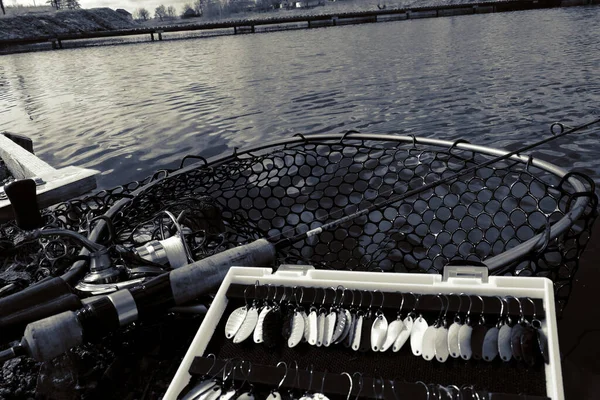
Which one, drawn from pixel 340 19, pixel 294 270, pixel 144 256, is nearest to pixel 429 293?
pixel 294 270

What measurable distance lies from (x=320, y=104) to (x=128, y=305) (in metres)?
16.1

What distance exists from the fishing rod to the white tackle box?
370 millimetres

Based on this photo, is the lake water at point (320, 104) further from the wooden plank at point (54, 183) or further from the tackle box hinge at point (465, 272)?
the tackle box hinge at point (465, 272)

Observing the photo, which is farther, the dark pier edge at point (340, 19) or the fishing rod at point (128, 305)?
the dark pier edge at point (340, 19)

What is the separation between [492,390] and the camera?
1.80m

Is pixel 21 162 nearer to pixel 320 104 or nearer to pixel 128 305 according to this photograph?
pixel 128 305

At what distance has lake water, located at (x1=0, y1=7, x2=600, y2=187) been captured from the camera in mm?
12875

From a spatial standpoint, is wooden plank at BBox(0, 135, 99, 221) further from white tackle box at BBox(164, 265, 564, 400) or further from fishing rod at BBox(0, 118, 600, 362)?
white tackle box at BBox(164, 265, 564, 400)

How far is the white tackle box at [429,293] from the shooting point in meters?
1.80

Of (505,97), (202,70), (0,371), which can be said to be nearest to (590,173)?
(505,97)

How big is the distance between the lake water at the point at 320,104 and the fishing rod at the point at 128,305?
8353 millimetres

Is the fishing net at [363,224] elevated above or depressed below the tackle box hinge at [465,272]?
Answer: below

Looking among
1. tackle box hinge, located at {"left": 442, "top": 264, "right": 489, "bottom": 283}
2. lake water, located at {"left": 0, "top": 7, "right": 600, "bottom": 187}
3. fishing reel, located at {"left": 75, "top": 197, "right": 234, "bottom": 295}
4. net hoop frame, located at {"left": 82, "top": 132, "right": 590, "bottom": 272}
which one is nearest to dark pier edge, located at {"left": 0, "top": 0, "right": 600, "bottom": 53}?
lake water, located at {"left": 0, "top": 7, "right": 600, "bottom": 187}

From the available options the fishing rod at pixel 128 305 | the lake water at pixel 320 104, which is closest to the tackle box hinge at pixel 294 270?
the fishing rod at pixel 128 305
